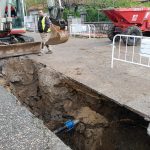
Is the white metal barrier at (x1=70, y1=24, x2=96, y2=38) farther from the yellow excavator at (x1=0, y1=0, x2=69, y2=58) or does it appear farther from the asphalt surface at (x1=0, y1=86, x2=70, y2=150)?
the asphalt surface at (x1=0, y1=86, x2=70, y2=150)

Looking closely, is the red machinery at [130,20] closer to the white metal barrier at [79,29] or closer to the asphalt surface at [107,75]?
the asphalt surface at [107,75]

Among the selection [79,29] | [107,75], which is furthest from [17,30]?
[79,29]

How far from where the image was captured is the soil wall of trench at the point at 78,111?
682 centimetres

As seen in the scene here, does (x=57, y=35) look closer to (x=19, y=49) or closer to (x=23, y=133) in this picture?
(x=19, y=49)

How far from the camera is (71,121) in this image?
751 centimetres

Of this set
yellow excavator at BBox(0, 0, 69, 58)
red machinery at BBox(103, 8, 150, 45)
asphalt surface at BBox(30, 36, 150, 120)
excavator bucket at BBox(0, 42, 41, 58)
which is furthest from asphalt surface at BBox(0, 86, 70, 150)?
red machinery at BBox(103, 8, 150, 45)

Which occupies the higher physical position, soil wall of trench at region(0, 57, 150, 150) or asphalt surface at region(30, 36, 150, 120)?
asphalt surface at region(30, 36, 150, 120)

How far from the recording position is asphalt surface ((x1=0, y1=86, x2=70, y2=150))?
4.21m

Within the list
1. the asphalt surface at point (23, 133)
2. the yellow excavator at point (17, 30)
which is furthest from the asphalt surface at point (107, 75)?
the asphalt surface at point (23, 133)

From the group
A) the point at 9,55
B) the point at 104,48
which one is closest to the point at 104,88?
the point at 9,55

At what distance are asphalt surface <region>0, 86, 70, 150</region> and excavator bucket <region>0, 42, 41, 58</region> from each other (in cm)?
529

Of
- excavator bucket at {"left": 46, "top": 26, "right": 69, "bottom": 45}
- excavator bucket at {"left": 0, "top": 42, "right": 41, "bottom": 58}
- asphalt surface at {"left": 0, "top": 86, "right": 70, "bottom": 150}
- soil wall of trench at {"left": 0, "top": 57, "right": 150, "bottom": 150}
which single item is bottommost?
soil wall of trench at {"left": 0, "top": 57, "right": 150, "bottom": 150}

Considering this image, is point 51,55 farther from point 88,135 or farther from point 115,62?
point 88,135

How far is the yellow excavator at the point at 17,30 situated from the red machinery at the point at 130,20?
239 centimetres
